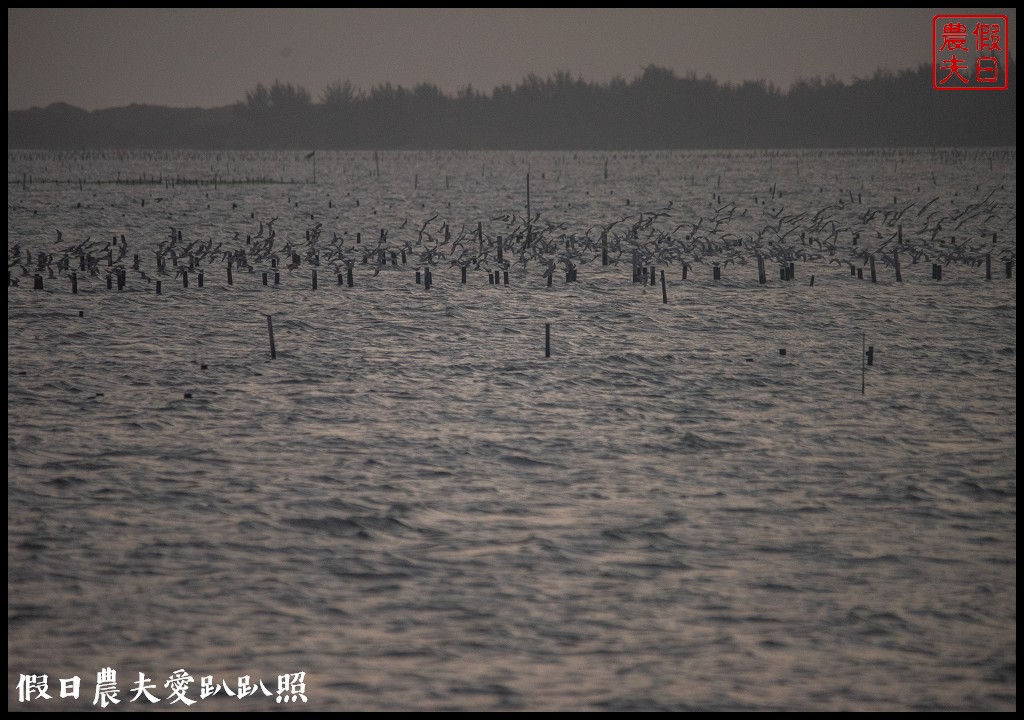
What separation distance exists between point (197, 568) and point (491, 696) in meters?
4.04

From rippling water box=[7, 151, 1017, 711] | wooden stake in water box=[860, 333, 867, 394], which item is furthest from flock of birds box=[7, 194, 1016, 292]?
wooden stake in water box=[860, 333, 867, 394]

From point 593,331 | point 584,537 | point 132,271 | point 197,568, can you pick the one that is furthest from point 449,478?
point 132,271

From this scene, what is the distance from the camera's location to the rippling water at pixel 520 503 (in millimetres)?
10648

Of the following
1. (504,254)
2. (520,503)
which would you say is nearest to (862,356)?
(520,503)

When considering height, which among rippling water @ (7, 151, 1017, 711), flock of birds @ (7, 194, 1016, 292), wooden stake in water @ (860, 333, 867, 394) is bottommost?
rippling water @ (7, 151, 1017, 711)

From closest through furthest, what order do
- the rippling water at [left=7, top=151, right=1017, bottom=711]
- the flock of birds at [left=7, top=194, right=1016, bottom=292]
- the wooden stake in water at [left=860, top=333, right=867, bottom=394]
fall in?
the rippling water at [left=7, top=151, right=1017, bottom=711]
the wooden stake in water at [left=860, top=333, right=867, bottom=394]
the flock of birds at [left=7, top=194, right=1016, bottom=292]

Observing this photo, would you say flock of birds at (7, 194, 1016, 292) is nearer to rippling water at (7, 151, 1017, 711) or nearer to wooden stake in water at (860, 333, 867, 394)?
rippling water at (7, 151, 1017, 711)

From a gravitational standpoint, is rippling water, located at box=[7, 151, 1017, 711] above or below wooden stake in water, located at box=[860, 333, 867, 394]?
below

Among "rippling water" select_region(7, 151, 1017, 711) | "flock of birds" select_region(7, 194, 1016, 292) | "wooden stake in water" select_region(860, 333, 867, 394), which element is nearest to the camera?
"rippling water" select_region(7, 151, 1017, 711)

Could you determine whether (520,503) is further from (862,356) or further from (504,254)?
(504,254)

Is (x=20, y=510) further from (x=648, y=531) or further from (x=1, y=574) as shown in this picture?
(x=648, y=531)

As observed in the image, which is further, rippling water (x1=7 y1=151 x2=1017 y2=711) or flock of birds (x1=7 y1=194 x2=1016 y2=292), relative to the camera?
flock of birds (x1=7 y1=194 x2=1016 y2=292)

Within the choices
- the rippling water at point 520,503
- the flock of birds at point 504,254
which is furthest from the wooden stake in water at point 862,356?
the flock of birds at point 504,254

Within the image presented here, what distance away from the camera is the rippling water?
1065cm
